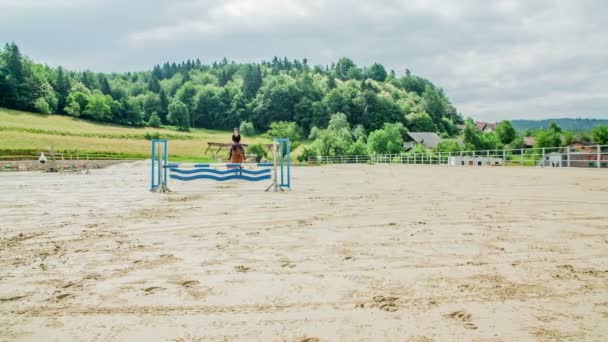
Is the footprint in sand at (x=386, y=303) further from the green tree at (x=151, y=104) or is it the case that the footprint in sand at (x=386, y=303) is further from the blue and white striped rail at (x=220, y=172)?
the green tree at (x=151, y=104)

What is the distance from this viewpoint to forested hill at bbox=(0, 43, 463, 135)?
90562 mm

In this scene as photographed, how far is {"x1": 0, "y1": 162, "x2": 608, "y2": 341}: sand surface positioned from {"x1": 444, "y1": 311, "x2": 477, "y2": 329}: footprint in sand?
0.04 ft

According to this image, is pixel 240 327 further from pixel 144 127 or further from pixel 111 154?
pixel 144 127

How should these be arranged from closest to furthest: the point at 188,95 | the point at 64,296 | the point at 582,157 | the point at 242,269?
the point at 64,296, the point at 242,269, the point at 582,157, the point at 188,95

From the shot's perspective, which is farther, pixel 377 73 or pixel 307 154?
pixel 377 73

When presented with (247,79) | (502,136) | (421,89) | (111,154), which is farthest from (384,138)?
(421,89)

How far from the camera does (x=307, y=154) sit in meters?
72.9

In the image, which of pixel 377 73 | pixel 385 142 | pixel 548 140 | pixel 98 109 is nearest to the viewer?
pixel 548 140

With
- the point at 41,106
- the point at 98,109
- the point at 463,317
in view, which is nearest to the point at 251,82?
the point at 98,109

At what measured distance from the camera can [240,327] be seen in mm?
2475

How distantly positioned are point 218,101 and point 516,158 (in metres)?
111

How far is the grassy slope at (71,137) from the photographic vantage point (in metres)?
54.8

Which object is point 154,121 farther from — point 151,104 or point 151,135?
point 151,135

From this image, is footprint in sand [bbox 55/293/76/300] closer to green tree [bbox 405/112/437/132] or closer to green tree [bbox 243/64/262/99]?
green tree [bbox 405/112/437/132]
